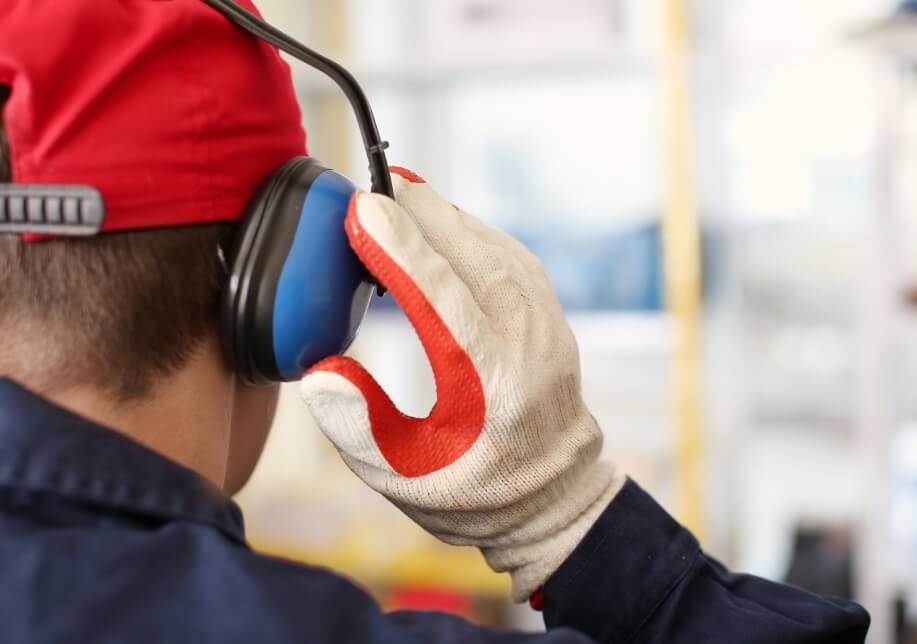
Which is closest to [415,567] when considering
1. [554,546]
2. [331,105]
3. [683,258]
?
[683,258]

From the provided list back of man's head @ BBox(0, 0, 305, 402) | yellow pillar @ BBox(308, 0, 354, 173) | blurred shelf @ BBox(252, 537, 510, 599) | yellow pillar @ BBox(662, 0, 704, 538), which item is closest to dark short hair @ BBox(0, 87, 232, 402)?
back of man's head @ BBox(0, 0, 305, 402)

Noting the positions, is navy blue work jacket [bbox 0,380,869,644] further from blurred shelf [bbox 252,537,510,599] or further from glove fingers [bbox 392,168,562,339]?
blurred shelf [bbox 252,537,510,599]

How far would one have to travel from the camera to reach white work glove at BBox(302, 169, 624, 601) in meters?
0.69

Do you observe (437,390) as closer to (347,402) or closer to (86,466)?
(347,402)

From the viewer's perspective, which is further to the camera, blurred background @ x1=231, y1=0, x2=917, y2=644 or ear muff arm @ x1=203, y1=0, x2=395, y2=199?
blurred background @ x1=231, y1=0, x2=917, y2=644

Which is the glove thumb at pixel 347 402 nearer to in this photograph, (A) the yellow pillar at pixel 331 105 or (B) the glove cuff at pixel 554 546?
(B) the glove cuff at pixel 554 546

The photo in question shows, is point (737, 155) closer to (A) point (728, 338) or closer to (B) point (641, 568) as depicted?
(A) point (728, 338)

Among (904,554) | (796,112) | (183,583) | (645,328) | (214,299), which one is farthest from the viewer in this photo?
(796,112)

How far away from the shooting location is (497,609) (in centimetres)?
217

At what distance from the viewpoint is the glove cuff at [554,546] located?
804mm

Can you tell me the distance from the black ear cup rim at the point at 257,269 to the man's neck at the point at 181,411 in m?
0.03

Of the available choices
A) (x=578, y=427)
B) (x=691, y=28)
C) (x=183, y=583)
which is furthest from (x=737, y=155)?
(x=183, y=583)

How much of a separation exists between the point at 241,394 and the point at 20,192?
0.22m

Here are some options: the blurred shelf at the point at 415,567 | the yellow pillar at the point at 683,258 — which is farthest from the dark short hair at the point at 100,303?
the blurred shelf at the point at 415,567
